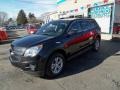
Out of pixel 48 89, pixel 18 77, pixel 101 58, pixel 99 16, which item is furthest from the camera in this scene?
pixel 99 16

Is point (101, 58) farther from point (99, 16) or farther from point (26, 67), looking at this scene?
point (99, 16)

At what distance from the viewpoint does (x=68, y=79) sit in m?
5.73

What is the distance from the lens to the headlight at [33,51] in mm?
5382

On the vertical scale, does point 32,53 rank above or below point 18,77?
above

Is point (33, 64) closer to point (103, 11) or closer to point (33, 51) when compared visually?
point (33, 51)

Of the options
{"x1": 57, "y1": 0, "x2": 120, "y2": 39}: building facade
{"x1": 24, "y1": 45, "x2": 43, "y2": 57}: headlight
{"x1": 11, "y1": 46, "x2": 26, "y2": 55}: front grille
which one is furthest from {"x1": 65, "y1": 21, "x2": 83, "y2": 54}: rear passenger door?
{"x1": 57, "y1": 0, "x2": 120, "y2": 39}: building facade

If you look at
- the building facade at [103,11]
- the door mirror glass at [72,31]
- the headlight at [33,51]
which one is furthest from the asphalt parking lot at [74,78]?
the building facade at [103,11]

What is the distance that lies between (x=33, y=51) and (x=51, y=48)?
1.88ft

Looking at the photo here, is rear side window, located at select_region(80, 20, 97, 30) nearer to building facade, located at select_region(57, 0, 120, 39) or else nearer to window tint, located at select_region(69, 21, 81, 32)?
window tint, located at select_region(69, 21, 81, 32)

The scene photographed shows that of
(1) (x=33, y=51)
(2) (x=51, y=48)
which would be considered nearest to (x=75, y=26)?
(2) (x=51, y=48)

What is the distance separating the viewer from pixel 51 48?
5656 millimetres

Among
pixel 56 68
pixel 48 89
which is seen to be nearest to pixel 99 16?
pixel 56 68

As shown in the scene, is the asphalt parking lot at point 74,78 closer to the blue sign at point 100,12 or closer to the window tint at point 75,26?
the window tint at point 75,26

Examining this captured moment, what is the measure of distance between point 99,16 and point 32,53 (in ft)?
40.6
